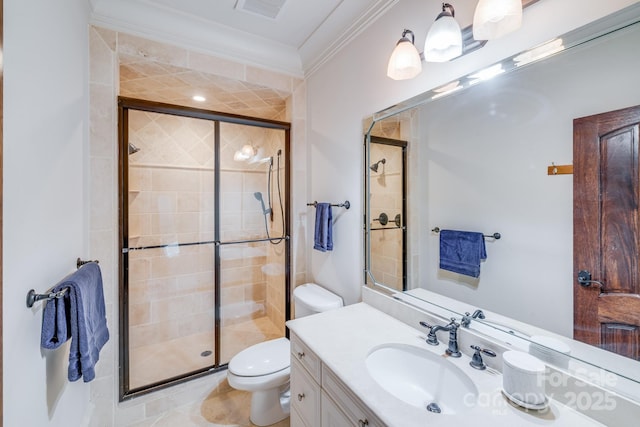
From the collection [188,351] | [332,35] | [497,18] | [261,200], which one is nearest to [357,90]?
[332,35]

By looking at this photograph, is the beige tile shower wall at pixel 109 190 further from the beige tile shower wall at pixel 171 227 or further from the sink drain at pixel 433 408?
the sink drain at pixel 433 408

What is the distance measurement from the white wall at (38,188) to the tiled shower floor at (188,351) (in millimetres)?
527

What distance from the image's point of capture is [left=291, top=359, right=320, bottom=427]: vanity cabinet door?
108 centimetres

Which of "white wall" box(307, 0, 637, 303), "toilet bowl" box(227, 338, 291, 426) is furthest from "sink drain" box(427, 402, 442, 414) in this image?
"toilet bowl" box(227, 338, 291, 426)

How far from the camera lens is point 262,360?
65.6 inches

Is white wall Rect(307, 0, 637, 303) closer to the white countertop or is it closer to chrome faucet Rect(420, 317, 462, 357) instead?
the white countertop

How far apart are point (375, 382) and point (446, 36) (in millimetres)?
1275

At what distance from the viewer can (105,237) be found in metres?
1.59

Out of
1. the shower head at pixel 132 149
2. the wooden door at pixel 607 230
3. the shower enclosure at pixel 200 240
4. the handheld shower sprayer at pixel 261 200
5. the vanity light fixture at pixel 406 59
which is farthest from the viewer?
the handheld shower sprayer at pixel 261 200

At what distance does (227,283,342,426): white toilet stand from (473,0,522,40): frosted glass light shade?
1.52 m

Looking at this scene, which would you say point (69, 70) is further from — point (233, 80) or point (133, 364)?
point (133, 364)

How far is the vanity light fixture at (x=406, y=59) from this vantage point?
3.85 feet

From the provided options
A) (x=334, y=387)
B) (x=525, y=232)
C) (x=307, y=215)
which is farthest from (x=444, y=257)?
(x=307, y=215)

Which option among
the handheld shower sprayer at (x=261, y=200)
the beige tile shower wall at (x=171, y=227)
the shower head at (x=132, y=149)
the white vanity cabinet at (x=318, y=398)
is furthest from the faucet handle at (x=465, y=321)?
the shower head at (x=132, y=149)
